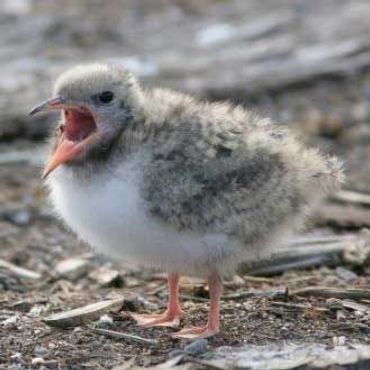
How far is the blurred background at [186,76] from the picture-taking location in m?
6.60

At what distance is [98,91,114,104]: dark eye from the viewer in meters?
4.86

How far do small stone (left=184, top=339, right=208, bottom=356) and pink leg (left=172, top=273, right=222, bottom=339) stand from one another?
134 mm

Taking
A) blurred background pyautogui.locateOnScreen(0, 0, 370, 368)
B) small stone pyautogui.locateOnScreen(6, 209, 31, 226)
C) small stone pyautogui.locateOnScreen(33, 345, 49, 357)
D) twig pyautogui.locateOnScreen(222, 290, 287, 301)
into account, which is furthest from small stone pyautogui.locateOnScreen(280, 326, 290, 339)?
small stone pyautogui.locateOnScreen(6, 209, 31, 226)

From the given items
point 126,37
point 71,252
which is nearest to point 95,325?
point 71,252

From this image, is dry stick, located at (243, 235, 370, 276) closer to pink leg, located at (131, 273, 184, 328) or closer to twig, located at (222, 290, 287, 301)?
twig, located at (222, 290, 287, 301)

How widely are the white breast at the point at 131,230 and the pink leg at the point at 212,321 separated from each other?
0.33ft

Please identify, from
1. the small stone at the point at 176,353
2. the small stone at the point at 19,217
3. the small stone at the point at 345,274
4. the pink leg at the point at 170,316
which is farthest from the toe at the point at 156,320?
the small stone at the point at 19,217

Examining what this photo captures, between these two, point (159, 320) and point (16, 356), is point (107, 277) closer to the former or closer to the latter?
point (159, 320)

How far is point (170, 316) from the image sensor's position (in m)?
5.08

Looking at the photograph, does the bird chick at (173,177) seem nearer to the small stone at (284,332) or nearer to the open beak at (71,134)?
the open beak at (71,134)

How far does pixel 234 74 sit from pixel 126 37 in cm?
238

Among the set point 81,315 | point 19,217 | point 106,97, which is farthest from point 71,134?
point 19,217

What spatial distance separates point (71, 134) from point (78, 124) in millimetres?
109

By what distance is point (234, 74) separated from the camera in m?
9.94
